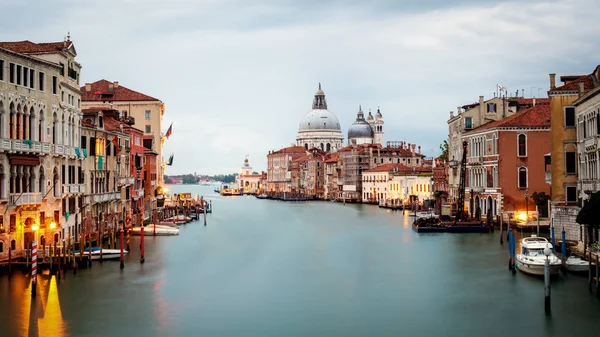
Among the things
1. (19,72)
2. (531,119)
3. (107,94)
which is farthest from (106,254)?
(107,94)

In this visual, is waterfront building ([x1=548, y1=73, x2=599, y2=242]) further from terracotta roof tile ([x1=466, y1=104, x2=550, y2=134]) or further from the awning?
the awning

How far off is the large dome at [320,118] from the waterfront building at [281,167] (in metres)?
7.89

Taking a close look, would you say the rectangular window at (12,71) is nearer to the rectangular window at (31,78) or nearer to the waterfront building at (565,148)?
the rectangular window at (31,78)

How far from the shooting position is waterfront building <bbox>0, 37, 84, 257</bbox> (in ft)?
62.0

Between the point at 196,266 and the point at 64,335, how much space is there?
921 cm

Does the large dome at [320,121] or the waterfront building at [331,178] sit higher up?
the large dome at [320,121]

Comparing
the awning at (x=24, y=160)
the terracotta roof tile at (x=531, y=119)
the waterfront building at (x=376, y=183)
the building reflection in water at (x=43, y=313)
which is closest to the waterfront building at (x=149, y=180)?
the awning at (x=24, y=160)

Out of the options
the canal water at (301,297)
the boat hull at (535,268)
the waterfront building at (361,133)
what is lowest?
the canal water at (301,297)

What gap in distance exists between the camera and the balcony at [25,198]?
19194 millimetres

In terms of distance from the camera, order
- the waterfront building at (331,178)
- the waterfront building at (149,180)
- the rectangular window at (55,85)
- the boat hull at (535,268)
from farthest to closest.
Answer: the waterfront building at (331,178) < the waterfront building at (149,180) < the rectangular window at (55,85) < the boat hull at (535,268)

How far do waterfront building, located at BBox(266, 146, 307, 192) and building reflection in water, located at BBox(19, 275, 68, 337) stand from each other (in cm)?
9223

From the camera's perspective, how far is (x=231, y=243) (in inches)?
1214

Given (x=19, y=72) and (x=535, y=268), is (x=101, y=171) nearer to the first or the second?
(x=19, y=72)

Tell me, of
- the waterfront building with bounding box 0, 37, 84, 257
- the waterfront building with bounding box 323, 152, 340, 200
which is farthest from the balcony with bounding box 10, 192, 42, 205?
the waterfront building with bounding box 323, 152, 340, 200
